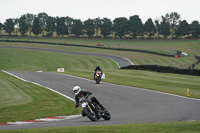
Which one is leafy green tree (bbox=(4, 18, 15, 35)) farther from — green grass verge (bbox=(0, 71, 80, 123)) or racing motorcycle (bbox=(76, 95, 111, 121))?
racing motorcycle (bbox=(76, 95, 111, 121))

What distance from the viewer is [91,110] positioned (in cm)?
1248

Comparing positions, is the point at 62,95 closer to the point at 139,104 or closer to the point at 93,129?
the point at 139,104

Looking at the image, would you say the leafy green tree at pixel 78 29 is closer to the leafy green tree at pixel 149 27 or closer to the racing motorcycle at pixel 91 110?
the leafy green tree at pixel 149 27

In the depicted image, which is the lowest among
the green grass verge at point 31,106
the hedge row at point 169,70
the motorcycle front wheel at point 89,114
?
the hedge row at point 169,70

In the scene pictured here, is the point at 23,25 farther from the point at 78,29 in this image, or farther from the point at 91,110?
the point at 91,110

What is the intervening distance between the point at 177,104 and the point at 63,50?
2692 inches

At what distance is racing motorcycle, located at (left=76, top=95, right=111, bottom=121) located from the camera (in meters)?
12.3

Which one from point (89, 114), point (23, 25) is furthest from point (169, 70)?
point (23, 25)

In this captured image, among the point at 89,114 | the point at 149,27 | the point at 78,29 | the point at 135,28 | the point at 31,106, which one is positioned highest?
the point at 149,27

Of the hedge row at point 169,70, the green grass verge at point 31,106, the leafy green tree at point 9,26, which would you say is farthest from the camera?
the leafy green tree at point 9,26

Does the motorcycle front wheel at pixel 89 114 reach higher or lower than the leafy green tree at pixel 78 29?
lower

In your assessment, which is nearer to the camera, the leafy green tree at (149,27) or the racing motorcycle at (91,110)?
the racing motorcycle at (91,110)

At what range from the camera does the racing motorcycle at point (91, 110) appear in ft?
40.4

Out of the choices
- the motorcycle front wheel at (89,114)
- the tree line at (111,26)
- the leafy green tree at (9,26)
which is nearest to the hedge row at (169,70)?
the motorcycle front wheel at (89,114)
